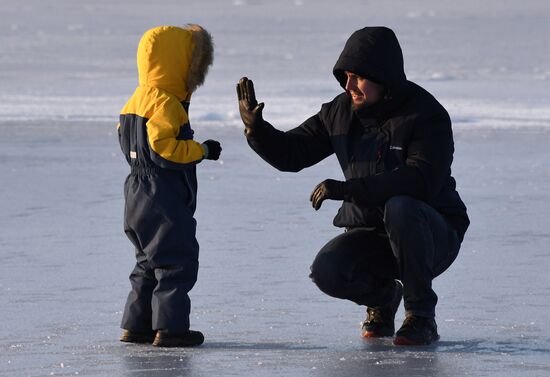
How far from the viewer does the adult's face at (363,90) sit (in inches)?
153

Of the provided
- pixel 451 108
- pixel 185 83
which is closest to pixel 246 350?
pixel 185 83

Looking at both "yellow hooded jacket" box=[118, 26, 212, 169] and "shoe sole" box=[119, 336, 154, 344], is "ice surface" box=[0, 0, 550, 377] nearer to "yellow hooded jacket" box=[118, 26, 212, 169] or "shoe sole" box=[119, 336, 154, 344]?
"shoe sole" box=[119, 336, 154, 344]

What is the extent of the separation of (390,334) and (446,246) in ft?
1.06

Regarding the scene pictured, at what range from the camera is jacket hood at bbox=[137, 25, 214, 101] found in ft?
12.5

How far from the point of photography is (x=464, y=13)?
27375 mm

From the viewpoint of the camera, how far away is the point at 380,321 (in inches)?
155

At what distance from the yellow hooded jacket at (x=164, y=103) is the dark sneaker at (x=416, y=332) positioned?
79 cm

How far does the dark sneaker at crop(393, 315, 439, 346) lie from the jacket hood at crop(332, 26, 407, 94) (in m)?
0.70

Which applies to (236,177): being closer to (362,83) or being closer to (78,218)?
(78,218)

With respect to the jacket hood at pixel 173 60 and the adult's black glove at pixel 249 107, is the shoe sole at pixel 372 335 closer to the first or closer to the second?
the adult's black glove at pixel 249 107

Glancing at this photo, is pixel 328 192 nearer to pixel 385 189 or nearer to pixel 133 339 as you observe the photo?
pixel 385 189

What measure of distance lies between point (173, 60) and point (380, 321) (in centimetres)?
103

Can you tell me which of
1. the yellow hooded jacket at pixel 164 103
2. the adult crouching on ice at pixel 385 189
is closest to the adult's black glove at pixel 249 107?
the adult crouching on ice at pixel 385 189

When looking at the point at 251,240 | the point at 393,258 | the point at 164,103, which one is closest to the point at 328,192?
the point at 393,258
